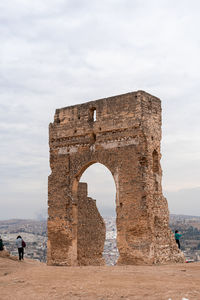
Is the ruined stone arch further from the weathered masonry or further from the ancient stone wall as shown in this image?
the weathered masonry

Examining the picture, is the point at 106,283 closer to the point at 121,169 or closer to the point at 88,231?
the point at 121,169

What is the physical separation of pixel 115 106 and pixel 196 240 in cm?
3288

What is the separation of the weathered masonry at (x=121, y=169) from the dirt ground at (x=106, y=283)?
3.97ft

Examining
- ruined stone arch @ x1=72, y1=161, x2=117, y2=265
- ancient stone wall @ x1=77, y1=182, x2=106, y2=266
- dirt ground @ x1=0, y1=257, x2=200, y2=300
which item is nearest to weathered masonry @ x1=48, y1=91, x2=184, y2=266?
dirt ground @ x1=0, y1=257, x2=200, y2=300

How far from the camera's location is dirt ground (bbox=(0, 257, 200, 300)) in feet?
25.2

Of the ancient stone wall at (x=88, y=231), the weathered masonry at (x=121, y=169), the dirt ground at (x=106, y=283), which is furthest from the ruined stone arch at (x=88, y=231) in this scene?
the dirt ground at (x=106, y=283)

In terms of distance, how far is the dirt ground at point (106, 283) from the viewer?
303 inches

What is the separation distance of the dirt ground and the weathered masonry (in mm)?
1209

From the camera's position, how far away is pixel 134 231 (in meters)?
12.1

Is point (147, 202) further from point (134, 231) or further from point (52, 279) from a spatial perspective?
point (52, 279)

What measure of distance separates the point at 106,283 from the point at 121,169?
4.61 m

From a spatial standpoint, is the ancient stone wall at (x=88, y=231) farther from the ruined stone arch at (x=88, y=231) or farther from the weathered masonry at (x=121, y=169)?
the weathered masonry at (x=121, y=169)

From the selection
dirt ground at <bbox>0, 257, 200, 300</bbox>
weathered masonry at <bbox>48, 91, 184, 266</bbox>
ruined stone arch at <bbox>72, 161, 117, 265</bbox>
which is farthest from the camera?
ruined stone arch at <bbox>72, 161, 117, 265</bbox>

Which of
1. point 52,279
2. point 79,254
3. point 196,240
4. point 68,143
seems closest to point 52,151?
point 68,143
